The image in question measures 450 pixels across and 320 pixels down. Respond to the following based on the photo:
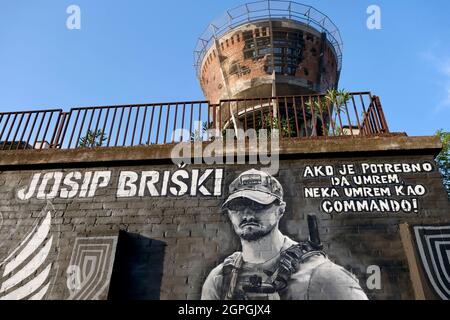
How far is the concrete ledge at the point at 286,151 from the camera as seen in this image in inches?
233

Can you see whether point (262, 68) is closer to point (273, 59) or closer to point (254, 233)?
point (273, 59)

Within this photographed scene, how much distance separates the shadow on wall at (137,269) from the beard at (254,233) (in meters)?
1.23

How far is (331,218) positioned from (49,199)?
4.68 metres

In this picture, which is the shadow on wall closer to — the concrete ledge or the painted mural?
the painted mural

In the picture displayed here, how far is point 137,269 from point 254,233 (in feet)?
5.97

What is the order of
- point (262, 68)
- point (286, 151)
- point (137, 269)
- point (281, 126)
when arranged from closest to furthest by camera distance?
1. point (137, 269)
2. point (286, 151)
3. point (281, 126)
4. point (262, 68)

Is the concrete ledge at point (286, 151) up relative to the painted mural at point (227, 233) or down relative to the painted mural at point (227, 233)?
up

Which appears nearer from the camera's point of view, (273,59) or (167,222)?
(167,222)

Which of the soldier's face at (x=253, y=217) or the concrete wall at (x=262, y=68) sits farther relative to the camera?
the concrete wall at (x=262, y=68)

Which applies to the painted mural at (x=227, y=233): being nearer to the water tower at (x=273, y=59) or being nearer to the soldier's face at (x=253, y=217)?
the soldier's face at (x=253, y=217)

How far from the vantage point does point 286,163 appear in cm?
613

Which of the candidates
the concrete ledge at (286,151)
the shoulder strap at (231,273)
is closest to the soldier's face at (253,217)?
the shoulder strap at (231,273)

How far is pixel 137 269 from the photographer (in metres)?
5.36

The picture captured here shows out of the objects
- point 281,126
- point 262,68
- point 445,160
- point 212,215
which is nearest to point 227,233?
point 212,215
